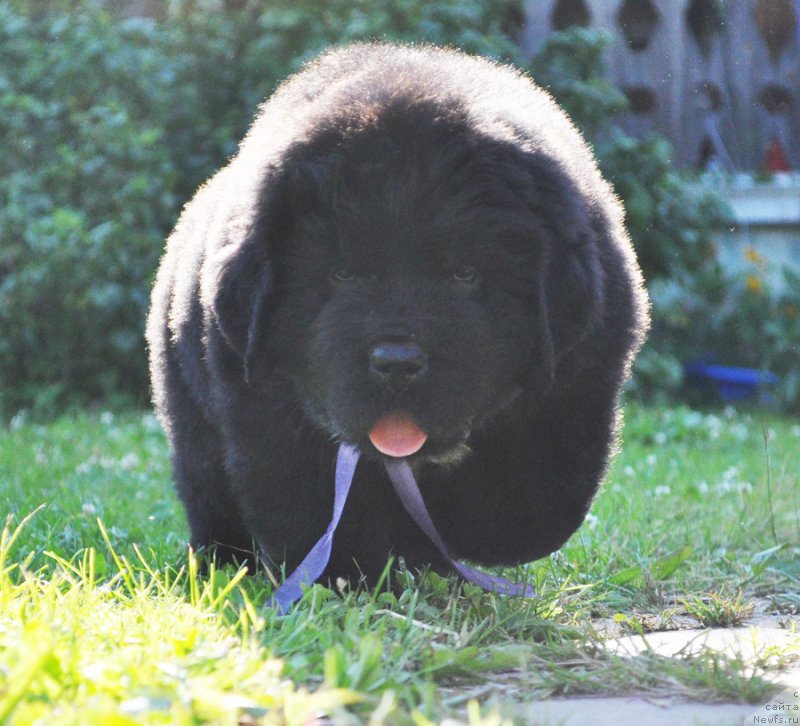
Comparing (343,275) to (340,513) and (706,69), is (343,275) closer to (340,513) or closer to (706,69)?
(340,513)

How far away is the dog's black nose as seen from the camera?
2252 millimetres

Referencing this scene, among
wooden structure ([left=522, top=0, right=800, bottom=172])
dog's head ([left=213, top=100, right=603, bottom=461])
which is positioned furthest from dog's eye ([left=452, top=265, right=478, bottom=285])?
wooden structure ([left=522, top=0, right=800, bottom=172])

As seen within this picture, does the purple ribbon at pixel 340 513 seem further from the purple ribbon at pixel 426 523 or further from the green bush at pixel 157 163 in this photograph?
the green bush at pixel 157 163

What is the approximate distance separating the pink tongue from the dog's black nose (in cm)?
10

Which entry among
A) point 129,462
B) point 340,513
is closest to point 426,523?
point 340,513

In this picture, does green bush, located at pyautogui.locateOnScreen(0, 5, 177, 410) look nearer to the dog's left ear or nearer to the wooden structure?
the wooden structure

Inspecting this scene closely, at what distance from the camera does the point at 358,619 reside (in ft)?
7.20

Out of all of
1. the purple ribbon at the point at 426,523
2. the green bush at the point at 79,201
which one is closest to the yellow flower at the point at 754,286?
the green bush at the point at 79,201

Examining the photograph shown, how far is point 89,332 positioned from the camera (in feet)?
21.9

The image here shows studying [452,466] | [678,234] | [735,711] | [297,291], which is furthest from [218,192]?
[678,234]

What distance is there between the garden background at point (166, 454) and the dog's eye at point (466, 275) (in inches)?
26.0

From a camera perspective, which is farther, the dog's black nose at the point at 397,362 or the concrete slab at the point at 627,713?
the dog's black nose at the point at 397,362

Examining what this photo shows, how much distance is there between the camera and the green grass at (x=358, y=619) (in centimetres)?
171

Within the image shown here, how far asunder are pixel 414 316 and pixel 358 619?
1.90 ft
